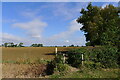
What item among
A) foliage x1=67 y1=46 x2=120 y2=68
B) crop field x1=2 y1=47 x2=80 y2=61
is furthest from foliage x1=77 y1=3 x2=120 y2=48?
foliage x1=67 y1=46 x2=120 y2=68

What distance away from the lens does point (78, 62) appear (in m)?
12.5

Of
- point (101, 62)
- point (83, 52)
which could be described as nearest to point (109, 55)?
point (101, 62)

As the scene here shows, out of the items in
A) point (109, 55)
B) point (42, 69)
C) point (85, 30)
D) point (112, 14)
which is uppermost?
point (112, 14)

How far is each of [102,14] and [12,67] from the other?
20.9 metres

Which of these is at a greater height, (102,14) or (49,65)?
(102,14)

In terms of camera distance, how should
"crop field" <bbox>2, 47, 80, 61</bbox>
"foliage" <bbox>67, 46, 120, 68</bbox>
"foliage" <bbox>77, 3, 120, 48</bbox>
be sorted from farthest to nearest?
1. "foliage" <bbox>77, 3, 120, 48</bbox>
2. "crop field" <bbox>2, 47, 80, 61</bbox>
3. "foliage" <bbox>67, 46, 120, 68</bbox>

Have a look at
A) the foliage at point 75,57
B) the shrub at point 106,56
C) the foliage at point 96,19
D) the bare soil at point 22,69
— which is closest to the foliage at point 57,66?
the bare soil at point 22,69

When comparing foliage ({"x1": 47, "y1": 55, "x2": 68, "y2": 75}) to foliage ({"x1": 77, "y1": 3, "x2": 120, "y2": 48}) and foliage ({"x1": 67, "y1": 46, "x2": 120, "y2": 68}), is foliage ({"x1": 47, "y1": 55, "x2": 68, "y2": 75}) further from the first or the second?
foliage ({"x1": 77, "y1": 3, "x2": 120, "y2": 48})

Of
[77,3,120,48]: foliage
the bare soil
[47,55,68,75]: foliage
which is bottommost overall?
the bare soil

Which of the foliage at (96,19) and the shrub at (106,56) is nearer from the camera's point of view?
the shrub at (106,56)

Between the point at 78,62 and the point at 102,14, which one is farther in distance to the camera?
the point at 102,14

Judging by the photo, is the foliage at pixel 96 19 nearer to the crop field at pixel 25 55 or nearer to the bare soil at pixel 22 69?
the crop field at pixel 25 55

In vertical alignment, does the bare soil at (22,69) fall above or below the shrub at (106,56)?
below

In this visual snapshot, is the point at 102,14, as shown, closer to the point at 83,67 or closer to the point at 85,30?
the point at 85,30
